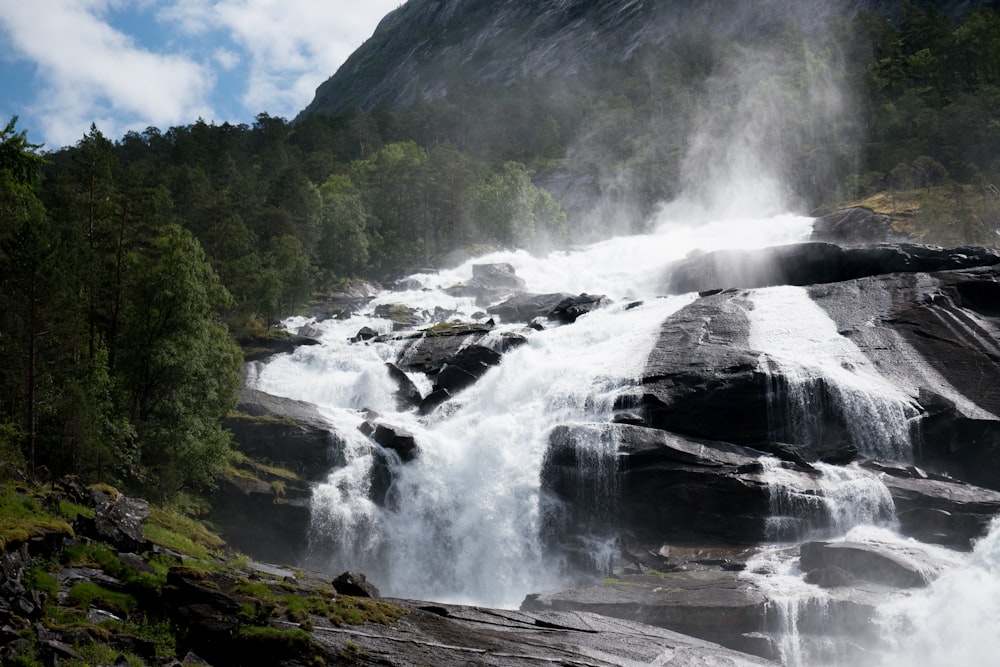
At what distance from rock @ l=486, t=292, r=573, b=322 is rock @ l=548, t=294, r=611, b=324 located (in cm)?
182

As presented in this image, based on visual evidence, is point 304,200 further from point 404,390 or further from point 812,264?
point 812,264

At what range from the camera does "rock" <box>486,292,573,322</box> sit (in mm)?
59438

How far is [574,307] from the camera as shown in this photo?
54906 millimetres

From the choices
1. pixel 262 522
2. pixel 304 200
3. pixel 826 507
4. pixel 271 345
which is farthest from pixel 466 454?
pixel 304 200

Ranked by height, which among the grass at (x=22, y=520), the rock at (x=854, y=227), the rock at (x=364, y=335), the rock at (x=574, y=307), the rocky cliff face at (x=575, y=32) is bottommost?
the grass at (x=22, y=520)

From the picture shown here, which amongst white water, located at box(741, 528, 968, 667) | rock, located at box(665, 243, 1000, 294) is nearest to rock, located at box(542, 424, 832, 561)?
white water, located at box(741, 528, 968, 667)

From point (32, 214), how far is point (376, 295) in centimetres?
4163

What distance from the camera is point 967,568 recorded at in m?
27.4

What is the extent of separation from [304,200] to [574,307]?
→ 123 feet

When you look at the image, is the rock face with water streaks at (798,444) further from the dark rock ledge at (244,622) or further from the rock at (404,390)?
the rock at (404,390)

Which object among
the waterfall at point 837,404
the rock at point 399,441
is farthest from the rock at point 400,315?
the waterfall at point 837,404

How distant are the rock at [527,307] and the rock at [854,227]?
2515 centimetres

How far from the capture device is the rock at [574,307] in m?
54.1

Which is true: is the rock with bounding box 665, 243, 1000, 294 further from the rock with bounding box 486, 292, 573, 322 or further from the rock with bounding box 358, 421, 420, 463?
the rock with bounding box 358, 421, 420, 463
